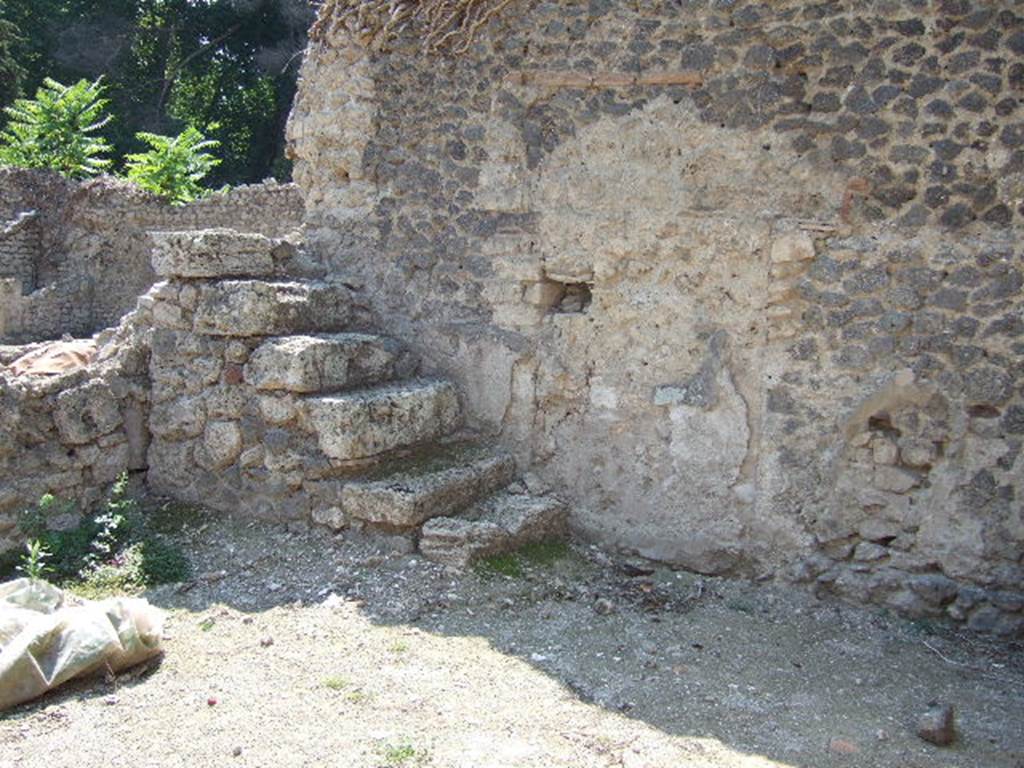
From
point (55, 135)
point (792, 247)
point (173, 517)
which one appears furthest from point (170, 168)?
point (792, 247)

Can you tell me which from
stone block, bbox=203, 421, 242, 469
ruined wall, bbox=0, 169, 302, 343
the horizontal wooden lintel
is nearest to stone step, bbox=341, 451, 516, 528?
stone block, bbox=203, 421, 242, 469

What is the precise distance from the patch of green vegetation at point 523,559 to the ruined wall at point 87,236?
943 centimetres

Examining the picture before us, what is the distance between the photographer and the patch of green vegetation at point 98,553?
5043mm

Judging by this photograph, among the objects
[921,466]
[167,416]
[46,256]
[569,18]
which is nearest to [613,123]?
[569,18]

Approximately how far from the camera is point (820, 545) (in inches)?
206

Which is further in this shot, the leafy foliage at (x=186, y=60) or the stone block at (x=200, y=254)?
the leafy foliage at (x=186, y=60)

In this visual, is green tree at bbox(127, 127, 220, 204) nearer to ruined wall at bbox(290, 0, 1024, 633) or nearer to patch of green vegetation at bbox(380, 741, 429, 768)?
ruined wall at bbox(290, 0, 1024, 633)

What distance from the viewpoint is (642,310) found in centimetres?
556

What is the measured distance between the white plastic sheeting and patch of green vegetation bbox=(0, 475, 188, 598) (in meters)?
0.52

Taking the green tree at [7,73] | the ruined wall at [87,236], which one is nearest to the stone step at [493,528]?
the ruined wall at [87,236]

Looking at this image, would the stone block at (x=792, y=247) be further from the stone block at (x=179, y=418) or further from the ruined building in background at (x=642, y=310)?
the stone block at (x=179, y=418)

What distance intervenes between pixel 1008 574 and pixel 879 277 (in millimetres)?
1517

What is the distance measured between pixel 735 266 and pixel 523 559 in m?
1.86

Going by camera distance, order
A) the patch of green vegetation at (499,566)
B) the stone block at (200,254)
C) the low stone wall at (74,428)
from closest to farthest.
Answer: the patch of green vegetation at (499,566) < the low stone wall at (74,428) < the stone block at (200,254)
